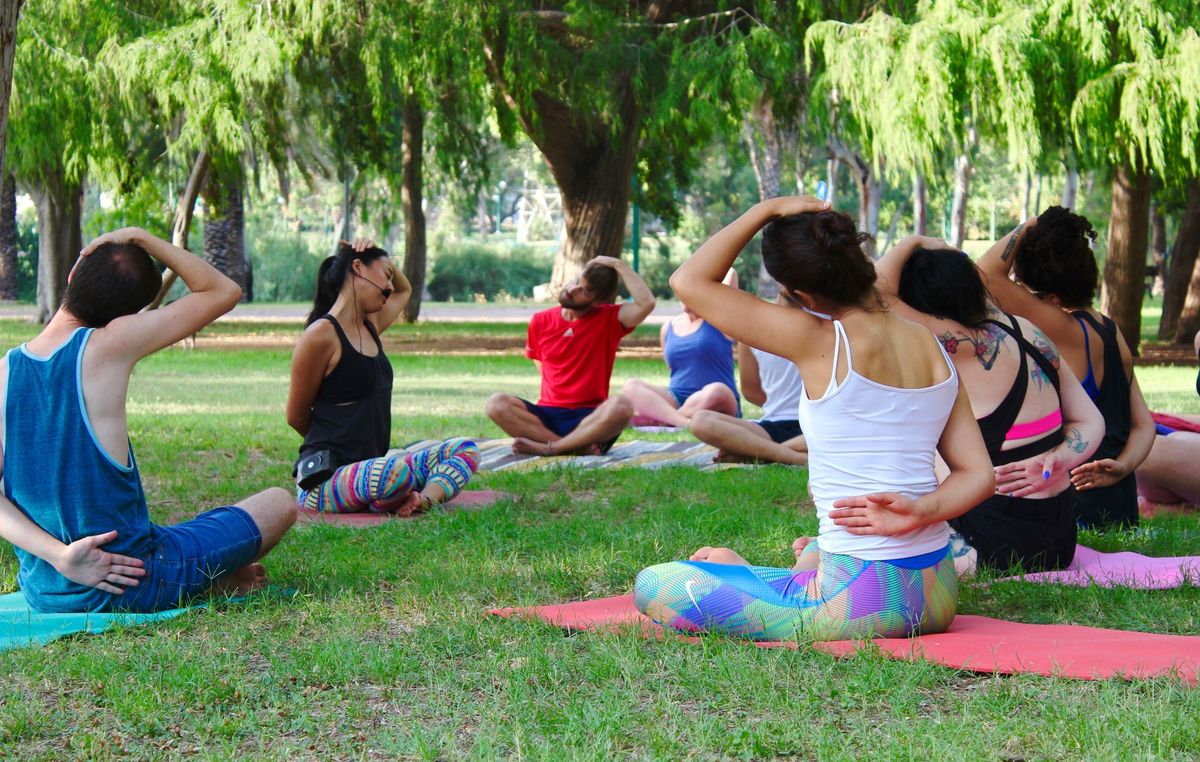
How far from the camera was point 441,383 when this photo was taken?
560 inches

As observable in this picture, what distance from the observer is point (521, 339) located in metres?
21.7

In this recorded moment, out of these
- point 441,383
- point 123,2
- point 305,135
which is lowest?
point 441,383

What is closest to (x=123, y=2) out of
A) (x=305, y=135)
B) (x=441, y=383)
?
(x=305, y=135)

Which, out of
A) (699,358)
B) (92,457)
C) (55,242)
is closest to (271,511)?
(92,457)

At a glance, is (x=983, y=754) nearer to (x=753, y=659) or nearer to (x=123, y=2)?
(x=753, y=659)

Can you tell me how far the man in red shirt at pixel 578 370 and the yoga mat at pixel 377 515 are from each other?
1408 mm

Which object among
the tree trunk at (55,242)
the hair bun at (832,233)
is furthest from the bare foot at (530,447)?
the tree trunk at (55,242)

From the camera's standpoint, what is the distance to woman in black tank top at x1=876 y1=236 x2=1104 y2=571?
4461 mm

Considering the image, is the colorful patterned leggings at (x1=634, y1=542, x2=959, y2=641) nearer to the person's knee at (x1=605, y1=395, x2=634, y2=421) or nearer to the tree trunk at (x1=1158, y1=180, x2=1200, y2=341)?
the person's knee at (x1=605, y1=395, x2=634, y2=421)

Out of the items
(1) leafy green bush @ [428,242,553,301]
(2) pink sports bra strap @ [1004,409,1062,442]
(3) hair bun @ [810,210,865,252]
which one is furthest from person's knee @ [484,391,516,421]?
(1) leafy green bush @ [428,242,553,301]

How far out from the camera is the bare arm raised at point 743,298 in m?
3.53

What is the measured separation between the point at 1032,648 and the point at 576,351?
501cm

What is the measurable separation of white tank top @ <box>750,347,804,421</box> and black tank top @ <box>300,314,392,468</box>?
263 centimetres

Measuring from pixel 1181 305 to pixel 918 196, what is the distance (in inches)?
427
